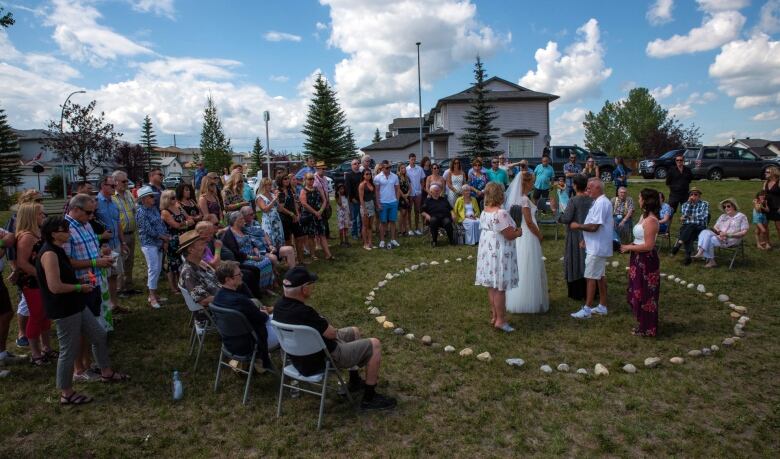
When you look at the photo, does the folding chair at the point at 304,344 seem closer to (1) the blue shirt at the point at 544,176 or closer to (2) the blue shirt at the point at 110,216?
(2) the blue shirt at the point at 110,216

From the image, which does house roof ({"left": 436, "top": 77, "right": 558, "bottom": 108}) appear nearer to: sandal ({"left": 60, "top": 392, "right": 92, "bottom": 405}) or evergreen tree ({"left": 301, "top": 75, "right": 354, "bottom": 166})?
evergreen tree ({"left": 301, "top": 75, "right": 354, "bottom": 166})

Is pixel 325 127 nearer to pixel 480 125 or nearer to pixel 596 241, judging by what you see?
pixel 480 125

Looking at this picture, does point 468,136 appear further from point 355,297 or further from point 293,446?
point 293,446

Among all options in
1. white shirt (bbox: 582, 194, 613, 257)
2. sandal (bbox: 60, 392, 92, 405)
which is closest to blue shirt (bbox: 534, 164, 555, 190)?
white shirt (bbox: 582, 194, 613, 257)

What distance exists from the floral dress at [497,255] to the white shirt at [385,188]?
5.38 m

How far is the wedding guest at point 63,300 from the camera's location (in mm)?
4418

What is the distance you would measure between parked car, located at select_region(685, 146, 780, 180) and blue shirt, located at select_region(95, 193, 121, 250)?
24542 mm

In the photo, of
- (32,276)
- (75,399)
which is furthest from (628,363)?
(32,276)

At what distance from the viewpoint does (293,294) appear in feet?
13.6

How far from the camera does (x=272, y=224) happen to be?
934cm

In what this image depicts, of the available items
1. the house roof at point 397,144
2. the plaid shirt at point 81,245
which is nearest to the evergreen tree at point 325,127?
the house roof at point 397,144

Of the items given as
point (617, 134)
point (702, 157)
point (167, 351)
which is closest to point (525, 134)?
point (702, 157)

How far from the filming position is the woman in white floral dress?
236 inches

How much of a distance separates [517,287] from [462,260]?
3.36m
